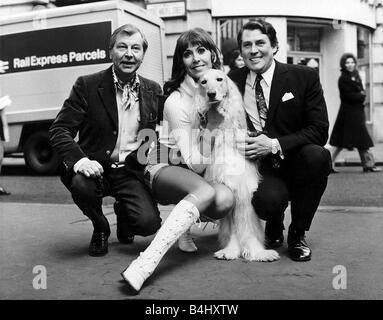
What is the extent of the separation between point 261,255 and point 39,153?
20.4 feet

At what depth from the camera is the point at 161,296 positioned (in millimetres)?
2361

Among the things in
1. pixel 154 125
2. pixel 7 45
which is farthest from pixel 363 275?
pixel 7 45

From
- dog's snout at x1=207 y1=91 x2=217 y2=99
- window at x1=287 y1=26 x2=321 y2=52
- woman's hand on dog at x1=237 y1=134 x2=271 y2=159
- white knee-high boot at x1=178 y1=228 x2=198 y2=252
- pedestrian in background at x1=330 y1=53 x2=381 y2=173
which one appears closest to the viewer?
dog's snout at x1=207 y1=91 x2=217 y2=99

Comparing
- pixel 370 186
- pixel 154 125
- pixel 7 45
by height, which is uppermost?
pixel 7 45

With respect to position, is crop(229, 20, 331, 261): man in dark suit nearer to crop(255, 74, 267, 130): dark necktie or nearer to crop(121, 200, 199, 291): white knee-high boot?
crop(255, 74, 267, 130): dark necktie

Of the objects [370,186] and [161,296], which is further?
[370,186]

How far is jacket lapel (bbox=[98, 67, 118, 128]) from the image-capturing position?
317 centimetres

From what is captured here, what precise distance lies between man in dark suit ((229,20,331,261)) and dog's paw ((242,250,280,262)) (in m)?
0.12

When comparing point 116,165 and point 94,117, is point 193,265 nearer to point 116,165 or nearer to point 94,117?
point 116,165

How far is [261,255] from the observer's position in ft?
9.47

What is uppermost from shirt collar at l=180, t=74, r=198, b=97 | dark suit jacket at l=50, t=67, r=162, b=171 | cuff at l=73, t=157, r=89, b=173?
shirt collar at l=180, t=74, r=198, b=97

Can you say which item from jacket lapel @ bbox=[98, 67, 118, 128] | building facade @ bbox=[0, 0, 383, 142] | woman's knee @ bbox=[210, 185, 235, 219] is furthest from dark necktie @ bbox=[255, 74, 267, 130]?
building facade @ bbox=[0, 0, 383, 142]
